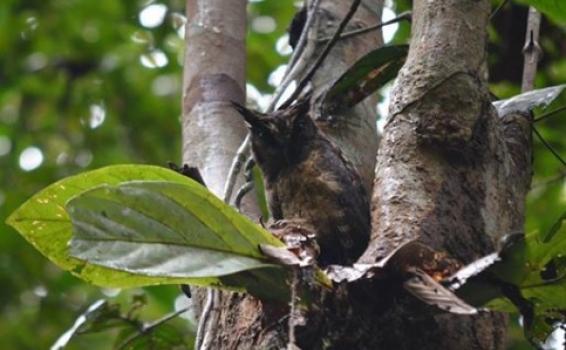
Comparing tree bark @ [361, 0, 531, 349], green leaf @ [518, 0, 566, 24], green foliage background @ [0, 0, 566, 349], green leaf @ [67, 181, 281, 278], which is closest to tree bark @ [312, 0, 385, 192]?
tree bark @ [361, 0, 531, 349]

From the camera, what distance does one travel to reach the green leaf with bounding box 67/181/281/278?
1.22 m

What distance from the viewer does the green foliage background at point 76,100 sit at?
3871mm

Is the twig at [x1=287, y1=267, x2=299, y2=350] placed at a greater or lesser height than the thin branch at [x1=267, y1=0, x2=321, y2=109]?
lesser

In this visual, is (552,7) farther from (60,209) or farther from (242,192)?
(60,209)

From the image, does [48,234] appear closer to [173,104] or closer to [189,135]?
[189,135]

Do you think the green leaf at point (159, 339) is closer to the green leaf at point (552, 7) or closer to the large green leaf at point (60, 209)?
the large green leaf at point (60, 209)

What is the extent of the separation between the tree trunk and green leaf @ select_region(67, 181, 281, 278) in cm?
12

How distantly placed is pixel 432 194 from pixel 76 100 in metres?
3.13

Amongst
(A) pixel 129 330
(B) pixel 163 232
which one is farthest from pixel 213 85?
(B) pixel 163 232

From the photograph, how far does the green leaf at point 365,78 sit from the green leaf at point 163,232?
621 millimetres

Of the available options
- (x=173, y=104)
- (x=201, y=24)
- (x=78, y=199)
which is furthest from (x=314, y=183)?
(x=173, y=104)

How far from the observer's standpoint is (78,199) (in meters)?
1.22

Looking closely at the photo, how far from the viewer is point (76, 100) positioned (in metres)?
4.30

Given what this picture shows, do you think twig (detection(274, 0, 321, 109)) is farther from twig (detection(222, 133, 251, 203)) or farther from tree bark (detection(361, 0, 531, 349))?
tree bark (detection(361, 0, 531, 349))
